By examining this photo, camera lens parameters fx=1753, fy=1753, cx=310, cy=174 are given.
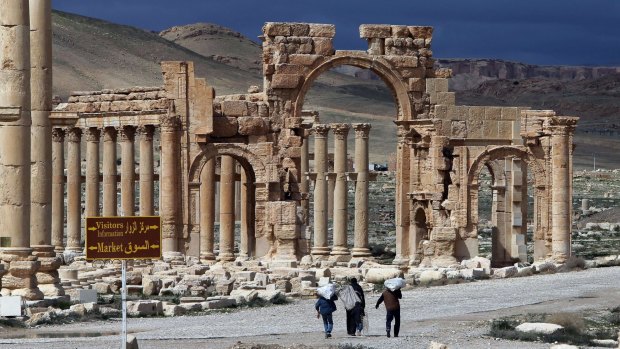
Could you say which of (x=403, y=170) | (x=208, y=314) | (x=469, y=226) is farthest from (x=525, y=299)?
(x=403, y=170)

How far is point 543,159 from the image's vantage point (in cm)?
5466

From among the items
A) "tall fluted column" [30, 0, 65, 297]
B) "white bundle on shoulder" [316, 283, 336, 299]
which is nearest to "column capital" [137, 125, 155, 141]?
"tall fluted column" [30, 0, 65, 297]

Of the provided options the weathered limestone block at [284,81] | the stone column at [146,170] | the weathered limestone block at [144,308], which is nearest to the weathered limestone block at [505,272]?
the weathered limestone block at [284,81]

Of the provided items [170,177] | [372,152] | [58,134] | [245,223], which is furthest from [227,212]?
[372,152]

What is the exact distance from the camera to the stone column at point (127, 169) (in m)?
57.5

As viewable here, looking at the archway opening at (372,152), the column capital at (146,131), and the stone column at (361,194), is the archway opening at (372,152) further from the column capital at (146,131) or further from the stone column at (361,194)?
the column capital at (146,131)

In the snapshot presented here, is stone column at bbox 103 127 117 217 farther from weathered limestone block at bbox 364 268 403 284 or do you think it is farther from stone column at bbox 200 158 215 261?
weathered limestone block at bbox 364 268 403 284

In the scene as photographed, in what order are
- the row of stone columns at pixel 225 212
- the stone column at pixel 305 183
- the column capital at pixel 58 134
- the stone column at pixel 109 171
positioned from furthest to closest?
1. the column capital at pixel 58 134
2. the stone column at pixel 109 171
3. the row of stone columns at pixel 225 212
4. the stone column at pixel 305 183

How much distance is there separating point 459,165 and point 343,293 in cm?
2159

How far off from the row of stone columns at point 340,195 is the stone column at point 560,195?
355 inches

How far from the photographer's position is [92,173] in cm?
6062

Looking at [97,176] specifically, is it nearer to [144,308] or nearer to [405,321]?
[144,308]

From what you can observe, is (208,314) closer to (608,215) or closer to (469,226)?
(469,226)

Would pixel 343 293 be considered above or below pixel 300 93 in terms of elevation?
below
